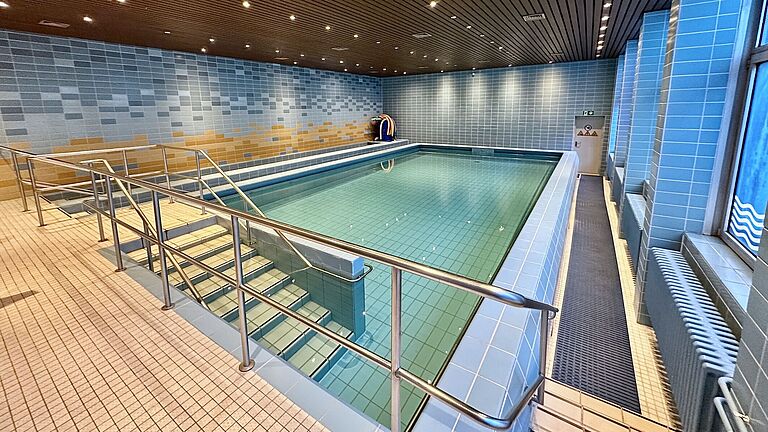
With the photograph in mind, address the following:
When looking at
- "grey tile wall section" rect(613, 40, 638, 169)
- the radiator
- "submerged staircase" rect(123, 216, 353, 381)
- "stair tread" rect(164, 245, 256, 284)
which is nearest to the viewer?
the radiator

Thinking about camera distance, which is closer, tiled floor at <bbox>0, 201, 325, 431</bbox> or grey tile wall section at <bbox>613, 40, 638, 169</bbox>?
tiled floor at <bbox>0, 201, 325, 431</bbox>

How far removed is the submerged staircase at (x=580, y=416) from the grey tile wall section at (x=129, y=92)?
744 centimetres

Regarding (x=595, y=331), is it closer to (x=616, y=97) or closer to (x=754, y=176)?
(x=754, y=176)

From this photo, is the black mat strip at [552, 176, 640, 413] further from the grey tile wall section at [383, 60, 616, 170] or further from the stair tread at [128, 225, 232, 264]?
the grey tile wall section at [383, 60, 616, 170]

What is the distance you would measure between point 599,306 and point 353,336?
2275 millimetres

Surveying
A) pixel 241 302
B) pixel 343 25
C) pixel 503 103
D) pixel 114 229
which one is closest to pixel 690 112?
pixel 241 302

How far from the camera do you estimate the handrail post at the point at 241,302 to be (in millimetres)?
1458

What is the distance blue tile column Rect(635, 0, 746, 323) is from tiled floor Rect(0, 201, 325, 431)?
3037mm

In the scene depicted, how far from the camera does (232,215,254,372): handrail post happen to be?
4.78 ft

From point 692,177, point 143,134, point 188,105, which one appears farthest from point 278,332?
point 188,105

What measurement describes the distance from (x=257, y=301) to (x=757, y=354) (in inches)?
118

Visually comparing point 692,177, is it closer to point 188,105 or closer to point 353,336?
point 353,336

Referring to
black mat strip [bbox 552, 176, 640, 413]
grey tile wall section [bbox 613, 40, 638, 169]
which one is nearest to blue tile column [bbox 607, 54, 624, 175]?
grey tile wall section [bbox 613, 40, 638, 169]

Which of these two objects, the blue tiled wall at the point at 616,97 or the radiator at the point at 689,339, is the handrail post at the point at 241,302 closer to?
the radiator at the point at 689,339
